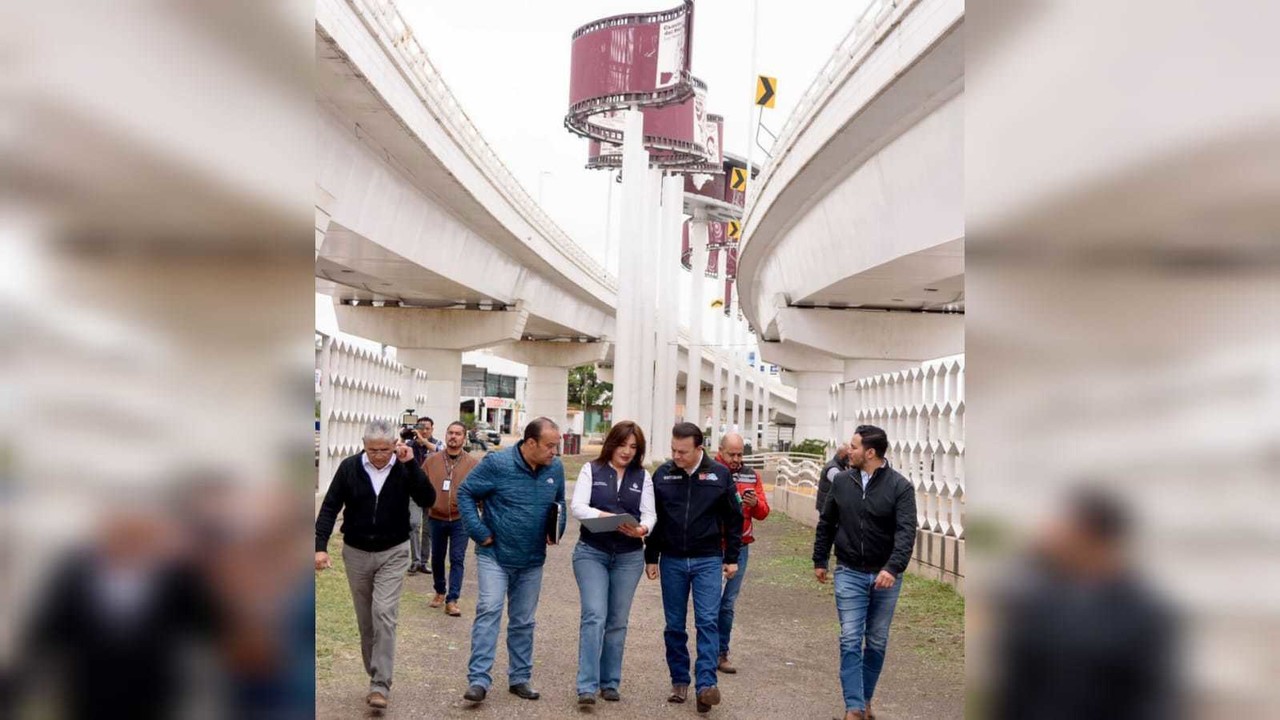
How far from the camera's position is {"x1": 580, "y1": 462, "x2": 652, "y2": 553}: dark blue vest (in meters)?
7.15

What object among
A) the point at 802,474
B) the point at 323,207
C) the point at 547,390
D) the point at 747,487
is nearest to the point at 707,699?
the point at 747,487

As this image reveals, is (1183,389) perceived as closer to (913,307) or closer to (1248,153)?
(1248,153)

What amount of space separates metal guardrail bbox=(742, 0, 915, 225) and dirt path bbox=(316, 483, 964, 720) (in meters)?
6.68

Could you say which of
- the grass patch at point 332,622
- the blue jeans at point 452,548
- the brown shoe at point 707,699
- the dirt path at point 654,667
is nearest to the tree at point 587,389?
the grass patch at point 332,622

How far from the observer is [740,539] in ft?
24.9

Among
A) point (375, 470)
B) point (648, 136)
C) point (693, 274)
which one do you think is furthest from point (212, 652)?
point (693, 274)

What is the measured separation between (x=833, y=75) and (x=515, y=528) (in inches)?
395

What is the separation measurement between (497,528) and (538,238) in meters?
24.1

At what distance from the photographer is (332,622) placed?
9.18 meters

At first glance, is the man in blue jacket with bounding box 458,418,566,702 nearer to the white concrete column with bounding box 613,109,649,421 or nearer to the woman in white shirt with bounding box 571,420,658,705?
the woman in white shirt with bounding box 571,420,658,705

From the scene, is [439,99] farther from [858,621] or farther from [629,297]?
[629,297]

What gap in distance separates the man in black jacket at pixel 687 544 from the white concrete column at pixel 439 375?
30.5m

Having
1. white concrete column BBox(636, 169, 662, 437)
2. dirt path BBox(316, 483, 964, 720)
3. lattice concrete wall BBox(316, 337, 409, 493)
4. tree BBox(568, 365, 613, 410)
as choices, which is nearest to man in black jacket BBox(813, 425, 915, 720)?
dirt path BBox(316, 483, 964, 720)

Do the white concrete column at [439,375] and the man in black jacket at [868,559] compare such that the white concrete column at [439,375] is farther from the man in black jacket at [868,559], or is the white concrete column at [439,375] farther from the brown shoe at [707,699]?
the man in black jacket at [868,559]
